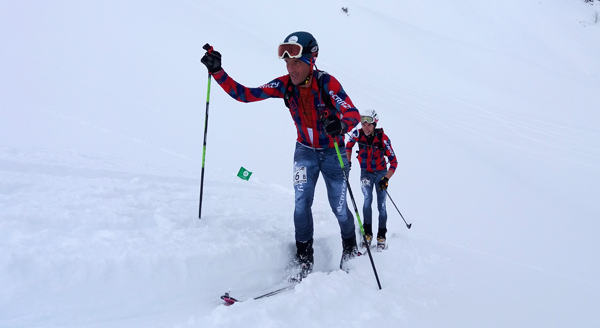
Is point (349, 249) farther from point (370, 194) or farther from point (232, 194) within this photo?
point (232, 194)

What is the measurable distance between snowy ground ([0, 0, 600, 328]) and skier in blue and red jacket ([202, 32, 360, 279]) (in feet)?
1.90

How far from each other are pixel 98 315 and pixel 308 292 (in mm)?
1537

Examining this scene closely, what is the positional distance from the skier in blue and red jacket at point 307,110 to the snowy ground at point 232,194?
22.8 inches

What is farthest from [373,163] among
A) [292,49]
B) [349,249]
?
[292,49]

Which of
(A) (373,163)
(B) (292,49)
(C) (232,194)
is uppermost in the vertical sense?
(B) (292,49)

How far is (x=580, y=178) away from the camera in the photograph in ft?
32.8

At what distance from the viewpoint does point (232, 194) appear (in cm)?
574

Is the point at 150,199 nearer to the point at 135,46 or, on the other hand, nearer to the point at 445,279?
the point at 445,279

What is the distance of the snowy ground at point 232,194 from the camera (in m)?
3.01

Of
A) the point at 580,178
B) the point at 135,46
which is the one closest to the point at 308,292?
the point at 580,178

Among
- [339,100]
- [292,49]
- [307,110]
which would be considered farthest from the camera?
[307,110]

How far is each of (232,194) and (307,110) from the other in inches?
89.7

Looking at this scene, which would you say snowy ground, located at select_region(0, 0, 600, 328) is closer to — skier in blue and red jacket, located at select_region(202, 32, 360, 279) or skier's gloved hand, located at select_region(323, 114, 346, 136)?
skier in blue and red jacket, located at select_region(202, 32, 360, 279)

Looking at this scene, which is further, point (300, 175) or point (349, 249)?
point (349, 249)
